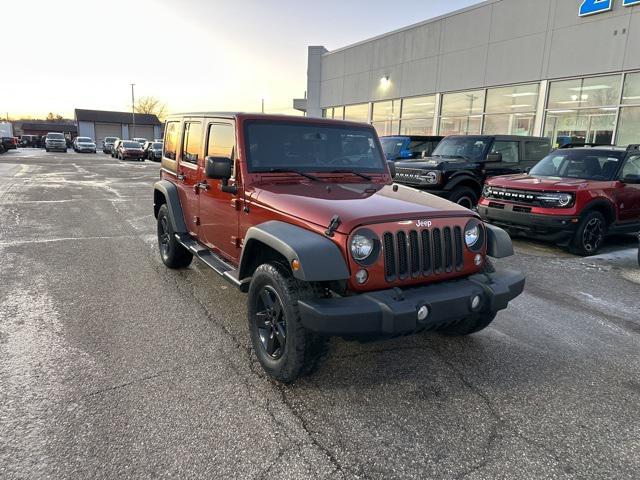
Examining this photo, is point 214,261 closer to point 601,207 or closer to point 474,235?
point 474,235

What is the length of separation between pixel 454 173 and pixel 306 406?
7.78 m

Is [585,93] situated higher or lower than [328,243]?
higher

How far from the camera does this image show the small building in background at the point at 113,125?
7794 centimetres

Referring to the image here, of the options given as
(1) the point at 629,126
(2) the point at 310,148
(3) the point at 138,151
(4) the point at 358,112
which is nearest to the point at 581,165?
(2) the point at 310,148

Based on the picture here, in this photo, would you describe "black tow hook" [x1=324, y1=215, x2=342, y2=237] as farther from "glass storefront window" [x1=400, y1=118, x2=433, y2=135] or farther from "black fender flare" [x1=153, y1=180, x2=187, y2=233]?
"glass storefront window" [x1=400, y1=118, x2=433, y2=135]

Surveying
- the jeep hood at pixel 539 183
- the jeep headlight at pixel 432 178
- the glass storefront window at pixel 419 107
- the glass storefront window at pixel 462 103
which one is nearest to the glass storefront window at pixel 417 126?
the glass storefront window at pixel 419 107

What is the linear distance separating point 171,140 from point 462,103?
1772cm

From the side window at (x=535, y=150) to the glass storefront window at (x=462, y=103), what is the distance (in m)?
8.96

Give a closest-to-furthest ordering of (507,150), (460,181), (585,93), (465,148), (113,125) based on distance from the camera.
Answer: (460,181) → (507,150) → (465,148) → (585,93) → (113,125)

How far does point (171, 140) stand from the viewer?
600cm

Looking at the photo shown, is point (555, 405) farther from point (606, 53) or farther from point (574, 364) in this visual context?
point (606, 53)

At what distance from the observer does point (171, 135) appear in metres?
6.00

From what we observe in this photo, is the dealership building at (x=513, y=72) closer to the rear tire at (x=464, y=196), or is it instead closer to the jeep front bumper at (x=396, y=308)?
the rear tire at (x=464, y=196)

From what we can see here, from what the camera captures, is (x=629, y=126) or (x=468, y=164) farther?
(x=629, y=126)
